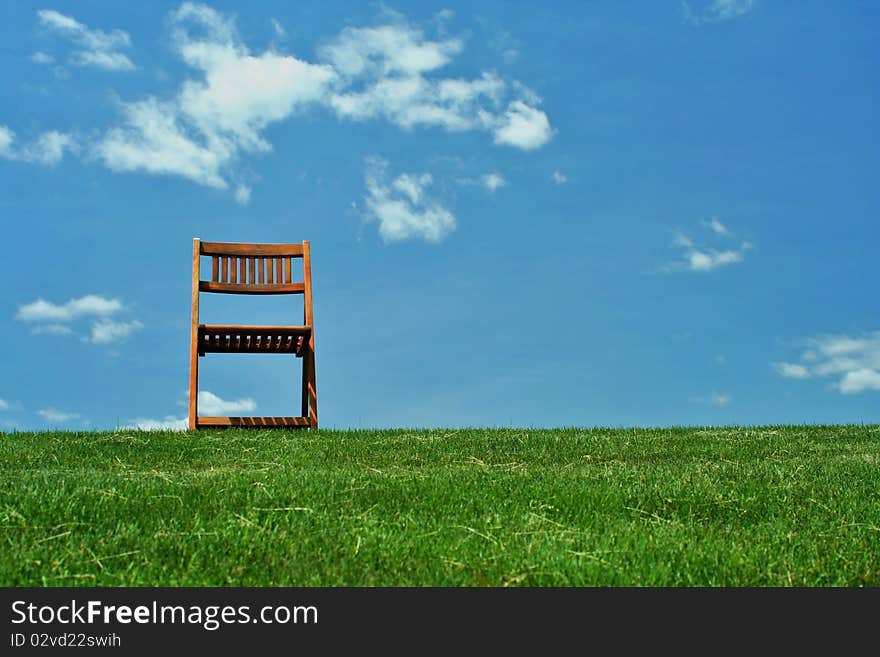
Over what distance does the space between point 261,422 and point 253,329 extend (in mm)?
805

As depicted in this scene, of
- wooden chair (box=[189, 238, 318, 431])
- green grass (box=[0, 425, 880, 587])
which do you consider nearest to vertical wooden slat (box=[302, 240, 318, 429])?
wooden chair (box=[189, 238, 318, 431])

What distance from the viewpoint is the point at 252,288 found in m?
7.89

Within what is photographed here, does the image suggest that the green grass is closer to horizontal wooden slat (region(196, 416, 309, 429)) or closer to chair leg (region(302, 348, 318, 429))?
horizontal wooden slat (region(196, 416, 309, 429))

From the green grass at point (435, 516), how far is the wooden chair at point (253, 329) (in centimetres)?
161

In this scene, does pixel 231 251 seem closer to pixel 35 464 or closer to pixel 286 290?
pixel 286 290

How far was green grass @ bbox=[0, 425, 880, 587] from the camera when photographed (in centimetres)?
281

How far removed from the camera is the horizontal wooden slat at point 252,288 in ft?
25.6

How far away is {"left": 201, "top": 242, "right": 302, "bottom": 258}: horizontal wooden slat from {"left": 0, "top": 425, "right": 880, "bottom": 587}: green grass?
250 centimetres

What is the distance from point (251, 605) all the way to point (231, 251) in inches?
233

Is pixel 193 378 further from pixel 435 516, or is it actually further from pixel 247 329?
pixel 435 516

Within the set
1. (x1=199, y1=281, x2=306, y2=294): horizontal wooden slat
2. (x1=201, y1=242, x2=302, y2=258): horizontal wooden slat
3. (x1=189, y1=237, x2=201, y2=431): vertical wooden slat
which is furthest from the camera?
(x1=201, y1=242, x2=302, y2=258): horizontal wooden slat

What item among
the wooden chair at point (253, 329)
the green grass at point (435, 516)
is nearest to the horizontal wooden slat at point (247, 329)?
the wooden chair at point (253, 329)

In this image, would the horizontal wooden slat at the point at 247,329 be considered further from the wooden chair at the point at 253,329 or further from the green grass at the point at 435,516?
the green grass at the point at 435,516

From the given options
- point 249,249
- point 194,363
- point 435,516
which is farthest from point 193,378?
point 435,516
